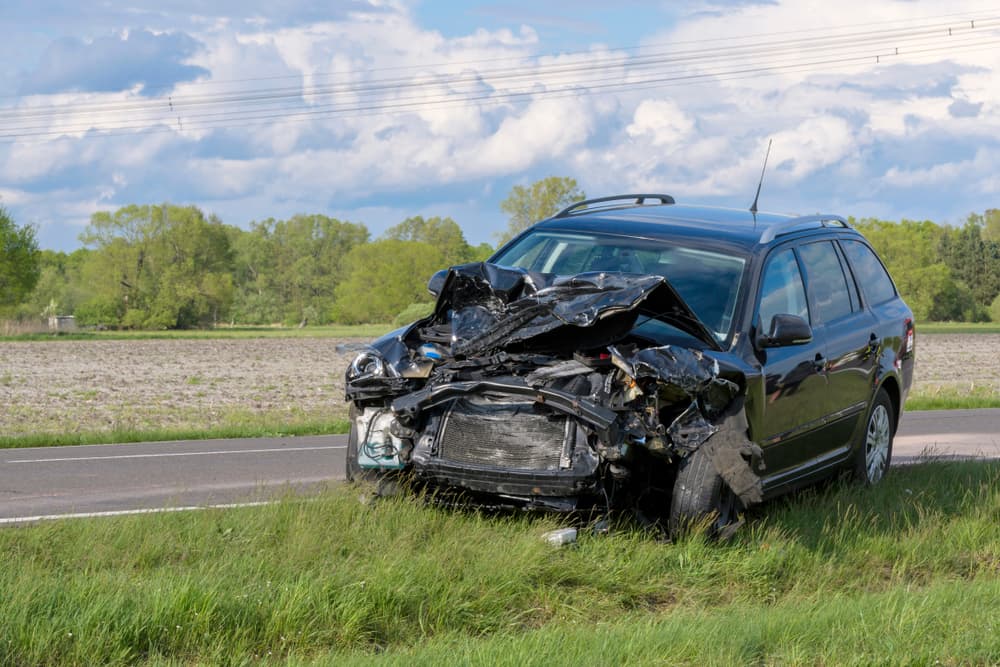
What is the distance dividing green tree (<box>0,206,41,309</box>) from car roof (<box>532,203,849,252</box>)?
66409mm

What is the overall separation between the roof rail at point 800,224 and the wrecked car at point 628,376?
0.09ft

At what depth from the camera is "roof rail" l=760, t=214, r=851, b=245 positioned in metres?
8.18

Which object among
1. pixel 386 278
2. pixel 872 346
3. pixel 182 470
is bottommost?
pixel 182 470

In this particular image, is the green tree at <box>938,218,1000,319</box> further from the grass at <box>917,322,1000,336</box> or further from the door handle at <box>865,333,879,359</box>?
the door handle at <box>865,333,879,359</box>

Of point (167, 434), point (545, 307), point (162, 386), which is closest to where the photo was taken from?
point (545, 307)

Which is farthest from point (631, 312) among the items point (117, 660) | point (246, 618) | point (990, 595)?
point (117, 660)

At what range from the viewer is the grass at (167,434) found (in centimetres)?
1427

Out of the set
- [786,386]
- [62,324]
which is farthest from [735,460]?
[62,324]

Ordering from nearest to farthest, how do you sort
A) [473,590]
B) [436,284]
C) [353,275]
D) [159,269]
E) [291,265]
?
[473,590] → [436,284] → [159,269] → [353,275] → [291,265]

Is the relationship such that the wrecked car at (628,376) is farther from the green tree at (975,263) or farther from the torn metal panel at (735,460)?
the green tree at (975,263)

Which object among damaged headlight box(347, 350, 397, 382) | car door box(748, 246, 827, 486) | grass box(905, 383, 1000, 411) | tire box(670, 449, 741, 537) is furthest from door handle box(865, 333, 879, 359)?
grass box(905, 383, 1000, 411)

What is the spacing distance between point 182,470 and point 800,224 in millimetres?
6043

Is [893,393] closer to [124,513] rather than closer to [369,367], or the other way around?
[369,367]

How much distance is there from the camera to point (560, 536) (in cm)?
636
